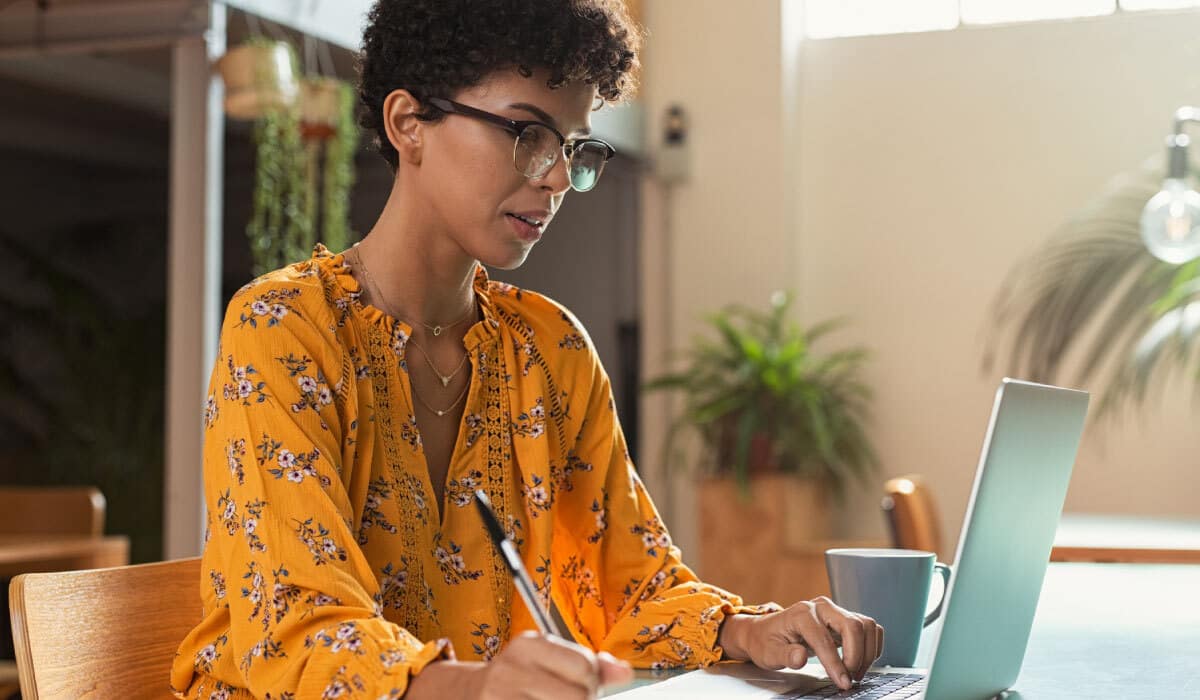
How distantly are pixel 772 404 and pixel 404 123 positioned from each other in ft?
14.3

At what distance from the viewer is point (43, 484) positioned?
610cm

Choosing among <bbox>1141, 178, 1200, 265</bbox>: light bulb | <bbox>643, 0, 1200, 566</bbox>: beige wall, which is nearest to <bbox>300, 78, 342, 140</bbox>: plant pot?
<bbox>1141, 178, 1200, 265</bbox>: light bulb

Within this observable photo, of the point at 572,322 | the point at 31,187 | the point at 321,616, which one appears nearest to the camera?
the point at 321,616

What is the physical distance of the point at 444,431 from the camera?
1393mm

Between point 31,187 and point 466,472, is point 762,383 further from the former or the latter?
point 466,472

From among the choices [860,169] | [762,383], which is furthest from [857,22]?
[762,383]

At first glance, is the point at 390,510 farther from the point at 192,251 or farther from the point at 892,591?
the point at 192,251

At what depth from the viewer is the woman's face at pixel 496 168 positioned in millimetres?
1284

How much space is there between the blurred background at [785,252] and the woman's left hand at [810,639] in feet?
13.6

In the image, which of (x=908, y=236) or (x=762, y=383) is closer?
(x=762, y=383)

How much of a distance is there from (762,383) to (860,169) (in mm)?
1320

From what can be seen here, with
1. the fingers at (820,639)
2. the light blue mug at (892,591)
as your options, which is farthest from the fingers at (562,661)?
the light blue mug at (892,591)

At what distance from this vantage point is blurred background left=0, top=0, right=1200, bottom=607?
5.68 m

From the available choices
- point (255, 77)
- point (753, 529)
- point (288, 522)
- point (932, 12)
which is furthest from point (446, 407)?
point (932, 12)
